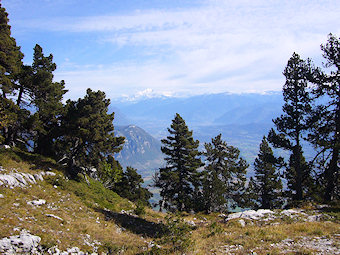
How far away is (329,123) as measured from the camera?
65.6 feet

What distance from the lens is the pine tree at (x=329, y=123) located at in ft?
60.2

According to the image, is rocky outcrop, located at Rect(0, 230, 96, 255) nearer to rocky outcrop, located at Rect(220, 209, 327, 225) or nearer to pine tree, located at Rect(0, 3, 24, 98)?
rocky outcrop, located at Rect(220, 209, 327, 225)

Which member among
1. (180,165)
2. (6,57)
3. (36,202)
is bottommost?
(36,202)

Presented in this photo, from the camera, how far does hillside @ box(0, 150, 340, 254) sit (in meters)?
9.13

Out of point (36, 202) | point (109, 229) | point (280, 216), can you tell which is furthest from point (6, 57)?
point (280, 216)

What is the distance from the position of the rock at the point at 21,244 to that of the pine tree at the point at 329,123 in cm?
2110

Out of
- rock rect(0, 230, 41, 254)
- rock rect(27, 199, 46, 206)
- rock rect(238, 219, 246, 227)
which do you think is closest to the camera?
rock rect(0, 230, 41, 254)

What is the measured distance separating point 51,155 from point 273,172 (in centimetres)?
3641

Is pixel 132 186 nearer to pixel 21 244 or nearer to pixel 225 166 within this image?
pixel 225 166

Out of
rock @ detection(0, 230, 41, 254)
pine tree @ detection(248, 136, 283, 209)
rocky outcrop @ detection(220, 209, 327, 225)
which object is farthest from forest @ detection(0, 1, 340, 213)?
rock @ detection(0, 230, 41, 254)

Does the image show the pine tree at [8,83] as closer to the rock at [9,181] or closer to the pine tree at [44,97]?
the pine tree at [44,97]

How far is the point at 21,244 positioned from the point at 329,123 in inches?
970

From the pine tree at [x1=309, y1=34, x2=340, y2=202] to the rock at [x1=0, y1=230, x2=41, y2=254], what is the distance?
21.1m

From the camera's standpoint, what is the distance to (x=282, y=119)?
2288 cm
